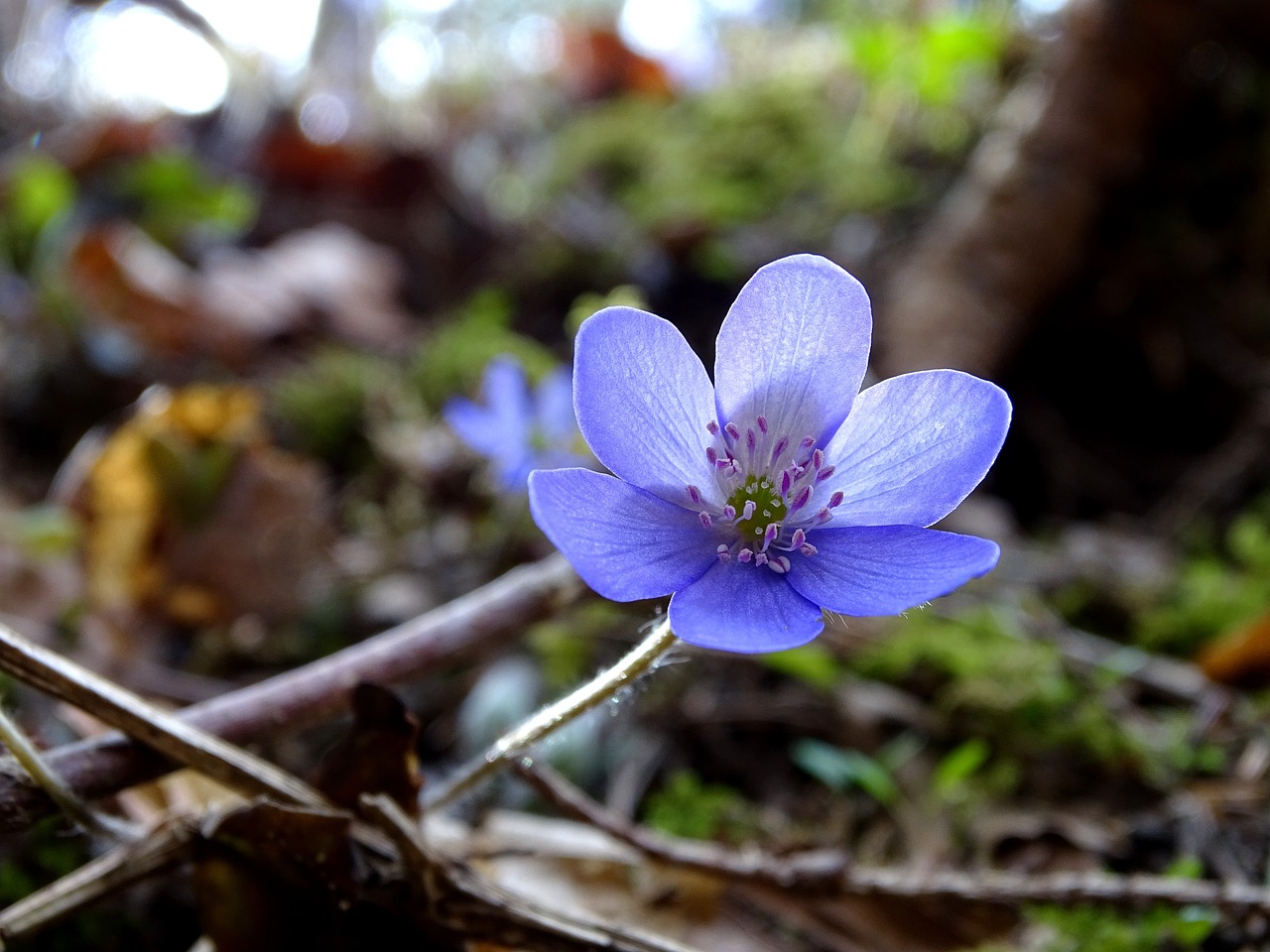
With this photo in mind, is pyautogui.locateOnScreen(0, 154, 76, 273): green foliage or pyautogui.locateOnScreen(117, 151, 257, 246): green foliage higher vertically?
pyautogui.locateOnScreen(117, 151, 257, 246): green foliage

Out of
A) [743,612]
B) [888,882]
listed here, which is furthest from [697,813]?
[743,612]

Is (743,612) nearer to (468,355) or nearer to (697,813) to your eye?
(697,813)

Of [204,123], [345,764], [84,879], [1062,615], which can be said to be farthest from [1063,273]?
[204,123]

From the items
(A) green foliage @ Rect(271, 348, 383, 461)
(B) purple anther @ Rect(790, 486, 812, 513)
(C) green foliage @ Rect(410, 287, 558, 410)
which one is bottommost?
(B) purple anther @ Rect(790, 486, 812, 513)

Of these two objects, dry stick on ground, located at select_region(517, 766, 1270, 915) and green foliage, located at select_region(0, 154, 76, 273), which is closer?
dry stick on ground, located at select_region(517, 766, 1270, 915)

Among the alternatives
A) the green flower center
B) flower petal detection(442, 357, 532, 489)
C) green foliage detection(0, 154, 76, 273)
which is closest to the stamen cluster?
the green flower center

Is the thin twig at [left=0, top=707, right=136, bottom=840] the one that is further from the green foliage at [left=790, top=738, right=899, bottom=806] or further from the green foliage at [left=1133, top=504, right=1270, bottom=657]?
the green foliage at [left=1133, top=504, right=1270, bottom=657]
